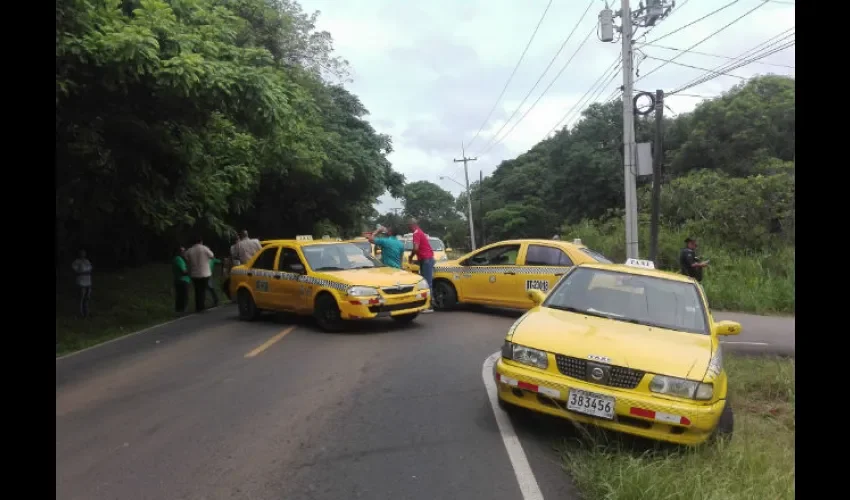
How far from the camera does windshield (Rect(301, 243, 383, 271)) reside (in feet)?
37.8

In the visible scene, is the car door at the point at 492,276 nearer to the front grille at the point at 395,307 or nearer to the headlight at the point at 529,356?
the front grille at the point at 395,307

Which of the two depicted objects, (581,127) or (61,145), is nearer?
(61,145)

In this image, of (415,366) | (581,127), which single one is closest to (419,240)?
(415,366)

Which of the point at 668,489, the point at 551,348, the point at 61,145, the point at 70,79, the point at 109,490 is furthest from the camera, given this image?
the point at 61,145

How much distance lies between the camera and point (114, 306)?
16.4 metres

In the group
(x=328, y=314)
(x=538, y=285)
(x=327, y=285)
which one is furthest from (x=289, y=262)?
(x=538, y=285)

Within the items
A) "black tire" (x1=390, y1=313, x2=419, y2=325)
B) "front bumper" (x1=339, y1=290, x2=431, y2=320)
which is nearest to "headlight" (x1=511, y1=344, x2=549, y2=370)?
"front bumper" (x1=339, y1=290, x2=431, y2=320)

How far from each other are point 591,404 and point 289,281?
25.5 feet

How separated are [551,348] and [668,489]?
154cm

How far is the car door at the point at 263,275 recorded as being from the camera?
40.2ft

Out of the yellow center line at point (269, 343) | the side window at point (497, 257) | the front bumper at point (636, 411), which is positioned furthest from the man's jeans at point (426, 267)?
the front bumper at point (636, 411)

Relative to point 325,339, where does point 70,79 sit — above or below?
above
